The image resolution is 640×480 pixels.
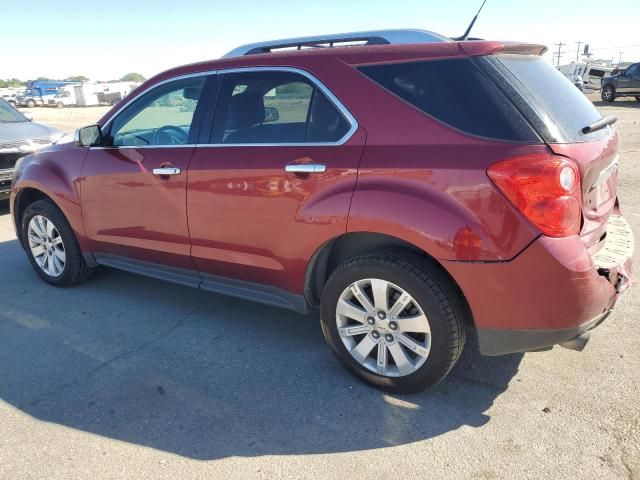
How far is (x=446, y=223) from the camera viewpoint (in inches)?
99.4

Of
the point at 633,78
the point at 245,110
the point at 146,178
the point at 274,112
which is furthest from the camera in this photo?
the point at 633,78

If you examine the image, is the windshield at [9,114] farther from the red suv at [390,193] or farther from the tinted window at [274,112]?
the tinted window at [274,112]

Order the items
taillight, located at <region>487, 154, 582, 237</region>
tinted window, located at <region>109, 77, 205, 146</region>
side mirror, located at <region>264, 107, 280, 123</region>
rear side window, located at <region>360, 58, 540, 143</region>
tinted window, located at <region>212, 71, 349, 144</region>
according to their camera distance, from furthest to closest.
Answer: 1. tinted window, located at <region>109, 77, 205, 146</region>
2. side mirror, located at <region>264, 107, 280, 123</region>
3. tinted window, located at <region>212, 71, 349, 144</region>
4. rear side window, located at <region>360, 58, 540, 143</region>
5. taillight, located at <region>487, 154, 582, 237</region>

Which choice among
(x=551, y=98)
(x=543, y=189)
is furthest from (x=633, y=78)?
(x=543, y=189)

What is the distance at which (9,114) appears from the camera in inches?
331

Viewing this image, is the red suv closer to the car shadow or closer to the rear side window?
the rear side window

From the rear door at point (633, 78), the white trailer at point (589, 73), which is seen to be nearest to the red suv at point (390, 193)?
the rear door at point (633, 78)

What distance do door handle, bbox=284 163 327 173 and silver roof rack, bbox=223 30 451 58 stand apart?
33.2 inches

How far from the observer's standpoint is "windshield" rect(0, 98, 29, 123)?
27.0 feet

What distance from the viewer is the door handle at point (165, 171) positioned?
3515 millimetres

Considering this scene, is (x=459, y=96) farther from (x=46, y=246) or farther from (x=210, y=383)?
(x=46, y=246)

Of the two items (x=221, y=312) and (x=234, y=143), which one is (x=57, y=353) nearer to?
(x=221, y=312)

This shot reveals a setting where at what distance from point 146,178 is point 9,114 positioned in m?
6.19

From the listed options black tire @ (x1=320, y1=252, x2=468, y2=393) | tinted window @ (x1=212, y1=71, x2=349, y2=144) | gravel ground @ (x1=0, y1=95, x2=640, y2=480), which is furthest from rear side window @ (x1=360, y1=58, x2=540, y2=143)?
gravel ground @ (x1=0, y1=95, x2=640, y2=480)
